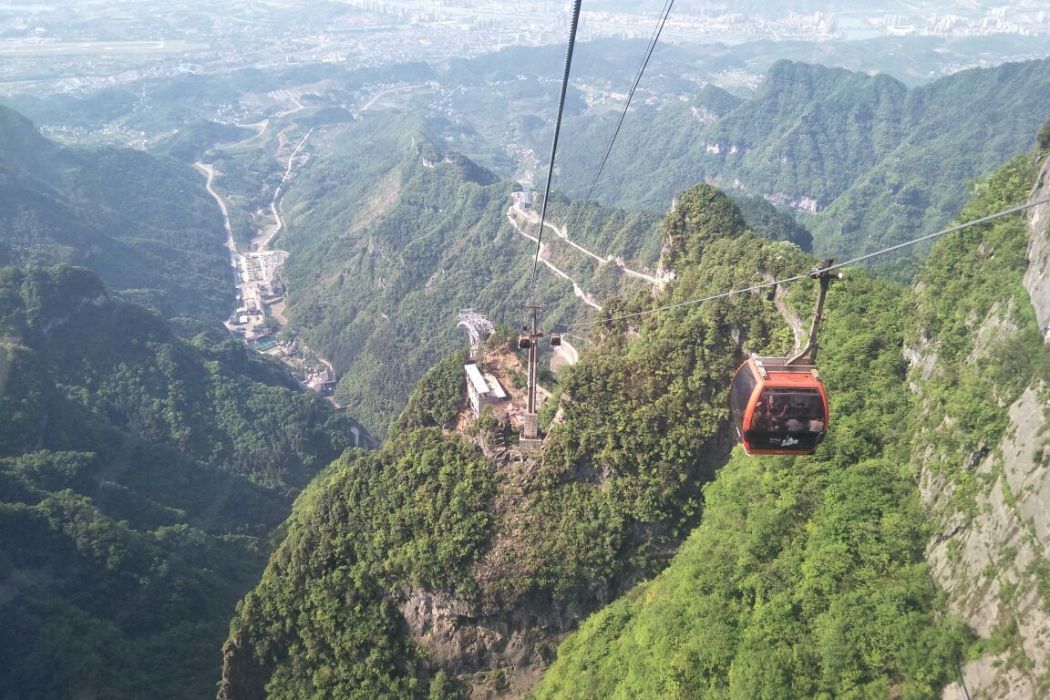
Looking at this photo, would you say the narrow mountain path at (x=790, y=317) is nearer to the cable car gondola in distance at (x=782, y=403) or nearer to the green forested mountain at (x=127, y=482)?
the cable car gondola in distance at (x=782, y=403)

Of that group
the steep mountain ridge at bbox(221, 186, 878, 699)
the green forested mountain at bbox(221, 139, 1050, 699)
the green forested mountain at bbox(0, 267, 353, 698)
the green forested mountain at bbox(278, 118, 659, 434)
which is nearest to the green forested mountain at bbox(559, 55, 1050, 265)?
the green forested mountain at bbox(278, 118, 659, 434)

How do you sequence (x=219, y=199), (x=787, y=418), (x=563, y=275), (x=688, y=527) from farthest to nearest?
(x=219, y=199) → (x=563, y=275) → (x=688, y=527) → (x=787, y=418)

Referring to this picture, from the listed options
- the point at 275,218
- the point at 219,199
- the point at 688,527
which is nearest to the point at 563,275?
the point at 688,527

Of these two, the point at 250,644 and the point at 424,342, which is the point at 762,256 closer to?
the point at 250,644

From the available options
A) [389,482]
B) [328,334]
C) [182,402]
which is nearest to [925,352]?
[389,482]

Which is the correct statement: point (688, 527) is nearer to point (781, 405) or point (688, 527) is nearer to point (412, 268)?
point (781, 405)

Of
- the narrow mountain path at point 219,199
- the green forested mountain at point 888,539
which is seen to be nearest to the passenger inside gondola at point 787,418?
the green forested mountain at point 888,539
